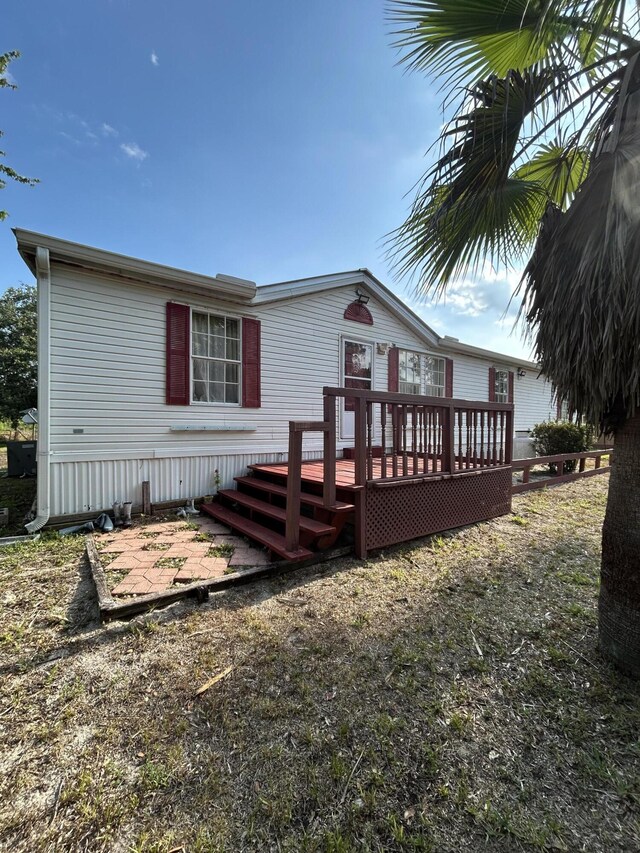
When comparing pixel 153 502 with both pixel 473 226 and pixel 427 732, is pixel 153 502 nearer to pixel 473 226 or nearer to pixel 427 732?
pixel 427 732

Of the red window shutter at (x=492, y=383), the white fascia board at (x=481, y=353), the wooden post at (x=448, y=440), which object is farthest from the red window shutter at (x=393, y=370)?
the red window shutter at (x=492, y=383)

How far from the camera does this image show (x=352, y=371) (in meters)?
7.41

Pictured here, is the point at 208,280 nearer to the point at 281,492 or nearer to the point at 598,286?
the point at 281,492

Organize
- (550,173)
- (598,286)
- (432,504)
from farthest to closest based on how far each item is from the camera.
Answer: (432,504) < (550,173) < (598,286)

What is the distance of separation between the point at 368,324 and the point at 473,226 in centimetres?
506

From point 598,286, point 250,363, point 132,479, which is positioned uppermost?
point 250,363

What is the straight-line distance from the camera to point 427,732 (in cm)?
166

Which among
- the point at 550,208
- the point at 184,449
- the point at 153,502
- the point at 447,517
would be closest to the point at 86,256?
the point at 184,449

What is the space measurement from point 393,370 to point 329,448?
496 cm

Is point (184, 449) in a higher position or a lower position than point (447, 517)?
higher

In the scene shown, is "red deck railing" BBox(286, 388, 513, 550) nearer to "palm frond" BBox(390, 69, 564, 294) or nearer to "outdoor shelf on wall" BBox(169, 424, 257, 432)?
"palm frond" BBox(390, 69, 564, 294)

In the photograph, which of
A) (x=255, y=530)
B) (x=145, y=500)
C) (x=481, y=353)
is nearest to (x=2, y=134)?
(x=145, y=500)

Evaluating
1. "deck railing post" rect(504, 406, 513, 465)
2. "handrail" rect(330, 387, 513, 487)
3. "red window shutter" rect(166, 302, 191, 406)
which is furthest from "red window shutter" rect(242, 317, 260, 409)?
"deck railing post" rect(504, 406, 513, 465)

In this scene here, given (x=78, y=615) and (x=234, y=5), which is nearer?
(x=78, y=615)
